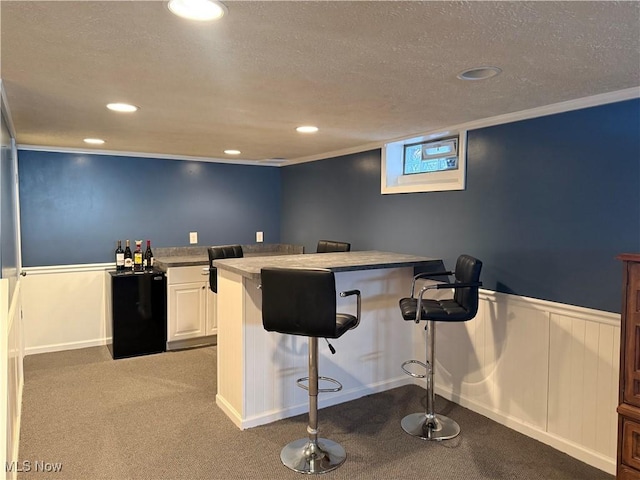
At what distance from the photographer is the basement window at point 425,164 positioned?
324 cm

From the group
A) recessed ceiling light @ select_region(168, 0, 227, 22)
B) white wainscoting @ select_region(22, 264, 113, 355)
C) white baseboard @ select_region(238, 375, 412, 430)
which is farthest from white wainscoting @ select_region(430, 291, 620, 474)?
white wainscoting @ select_region(22, 264, 113, 355)

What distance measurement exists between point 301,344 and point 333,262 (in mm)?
601

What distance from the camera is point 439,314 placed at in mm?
2586

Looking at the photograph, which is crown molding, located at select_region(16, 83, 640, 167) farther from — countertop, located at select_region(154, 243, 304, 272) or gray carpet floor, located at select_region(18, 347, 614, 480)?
gray carpet floor, located at select_region(18, 347, 614, 480)

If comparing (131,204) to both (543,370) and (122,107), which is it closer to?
(122,107)

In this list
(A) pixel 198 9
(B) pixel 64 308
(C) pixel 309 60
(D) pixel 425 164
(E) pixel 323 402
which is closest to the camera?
(A) pixel 198 9

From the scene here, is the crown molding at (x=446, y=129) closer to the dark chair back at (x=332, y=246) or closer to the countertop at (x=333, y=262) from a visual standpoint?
the dark chair back at (x=332, y=246)

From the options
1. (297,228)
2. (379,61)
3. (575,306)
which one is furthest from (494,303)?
(297,228)

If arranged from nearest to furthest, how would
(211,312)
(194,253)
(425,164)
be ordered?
(425,164)
(211,312)
(194,253)

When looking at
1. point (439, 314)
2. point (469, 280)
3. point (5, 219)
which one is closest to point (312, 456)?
point (439, 314)

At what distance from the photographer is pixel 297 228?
17.0 ft

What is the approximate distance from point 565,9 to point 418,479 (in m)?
2.15

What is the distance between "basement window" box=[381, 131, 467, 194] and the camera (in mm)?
3240

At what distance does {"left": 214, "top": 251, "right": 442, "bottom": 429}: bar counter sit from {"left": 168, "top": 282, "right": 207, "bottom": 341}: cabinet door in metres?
1.41
